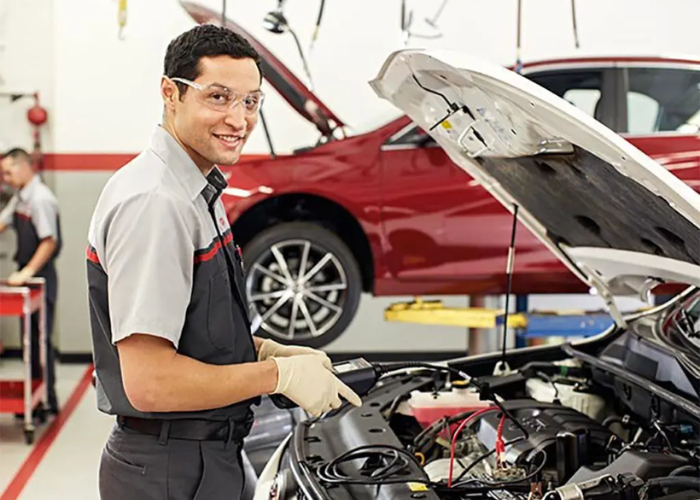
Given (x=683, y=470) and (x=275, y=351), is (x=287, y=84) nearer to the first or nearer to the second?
(x=275, y=351)

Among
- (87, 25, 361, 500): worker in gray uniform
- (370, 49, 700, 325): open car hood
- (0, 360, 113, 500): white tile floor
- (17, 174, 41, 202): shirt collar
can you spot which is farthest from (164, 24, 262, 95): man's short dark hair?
(17, 174, 41, 202): shirt collar

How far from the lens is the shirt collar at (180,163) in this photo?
172 centimetres

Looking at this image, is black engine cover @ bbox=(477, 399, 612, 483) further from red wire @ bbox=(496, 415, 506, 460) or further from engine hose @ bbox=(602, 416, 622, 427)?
engine hose @ bbox=(602, 416, 622, 427)

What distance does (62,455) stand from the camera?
14.8 ft

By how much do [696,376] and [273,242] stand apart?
2.78m

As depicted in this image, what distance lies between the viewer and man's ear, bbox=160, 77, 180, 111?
68.3 inches

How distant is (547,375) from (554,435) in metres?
0.70

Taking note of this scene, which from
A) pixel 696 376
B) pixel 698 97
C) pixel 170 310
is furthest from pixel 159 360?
pixel 698 97

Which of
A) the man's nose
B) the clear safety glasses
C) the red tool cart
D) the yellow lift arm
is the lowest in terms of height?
the red tool cart

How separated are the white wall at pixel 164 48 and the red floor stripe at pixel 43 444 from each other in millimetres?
604

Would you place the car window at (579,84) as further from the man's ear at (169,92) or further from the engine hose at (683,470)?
the man's ear at (169,92)

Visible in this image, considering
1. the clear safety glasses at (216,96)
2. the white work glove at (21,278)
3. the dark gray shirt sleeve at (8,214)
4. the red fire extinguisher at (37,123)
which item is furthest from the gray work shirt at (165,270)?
the red fire extinguisher at (37,123)

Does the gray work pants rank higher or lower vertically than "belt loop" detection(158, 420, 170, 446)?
lower

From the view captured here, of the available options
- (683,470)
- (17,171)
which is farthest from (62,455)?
(683,470)
